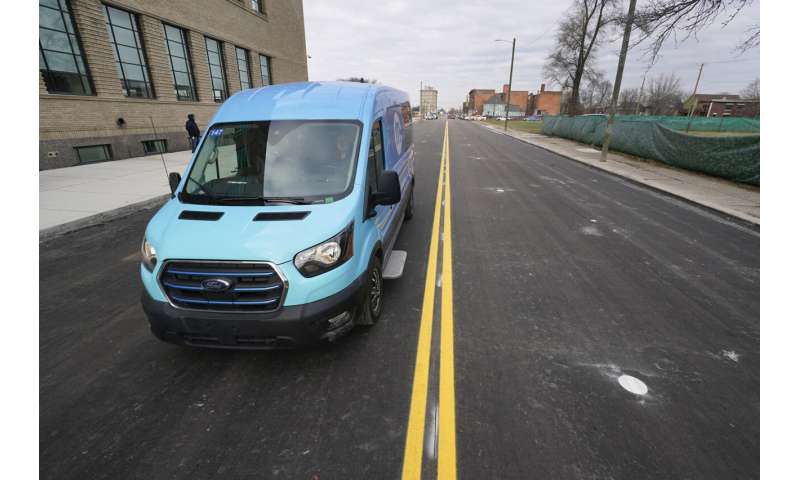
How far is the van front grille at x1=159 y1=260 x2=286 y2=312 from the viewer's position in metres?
2.64

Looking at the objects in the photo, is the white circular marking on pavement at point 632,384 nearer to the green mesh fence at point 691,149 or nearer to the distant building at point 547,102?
the green mesh fence at point 691,149

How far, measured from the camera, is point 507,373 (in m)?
3.03

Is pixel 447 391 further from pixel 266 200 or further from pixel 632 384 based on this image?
pixel 266 200

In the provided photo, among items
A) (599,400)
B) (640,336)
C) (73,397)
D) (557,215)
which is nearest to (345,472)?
(599,400)

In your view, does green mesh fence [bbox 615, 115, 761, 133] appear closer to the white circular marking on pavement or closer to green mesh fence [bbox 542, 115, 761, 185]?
green mesh fence [bbox 542, 115, 761, 185]

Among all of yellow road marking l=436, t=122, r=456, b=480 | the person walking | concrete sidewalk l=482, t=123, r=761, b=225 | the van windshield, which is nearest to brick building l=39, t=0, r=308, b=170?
the person walking

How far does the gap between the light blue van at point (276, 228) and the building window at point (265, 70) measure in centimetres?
2400

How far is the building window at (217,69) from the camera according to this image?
761 inches

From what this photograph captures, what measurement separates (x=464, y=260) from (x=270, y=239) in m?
3.33

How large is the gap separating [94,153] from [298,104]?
14002mm

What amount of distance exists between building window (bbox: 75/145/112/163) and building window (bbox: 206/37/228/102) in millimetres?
8073

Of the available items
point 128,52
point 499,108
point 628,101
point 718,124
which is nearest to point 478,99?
point 499,108
